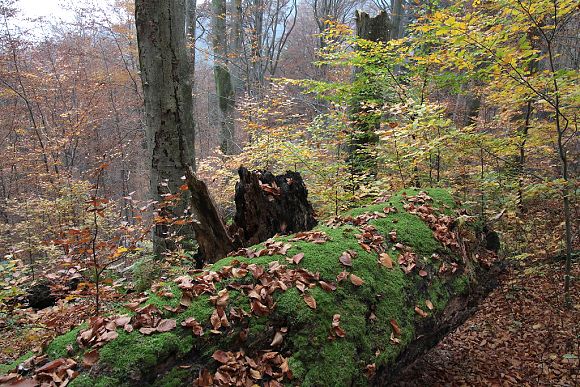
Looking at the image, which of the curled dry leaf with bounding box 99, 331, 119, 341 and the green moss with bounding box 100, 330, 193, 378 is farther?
the curled dry leaf with bounding box 99, 331, 119, 341

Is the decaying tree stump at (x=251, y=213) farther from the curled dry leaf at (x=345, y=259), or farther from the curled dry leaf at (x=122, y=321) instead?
the curled dry leaf at (x=122, y=321)

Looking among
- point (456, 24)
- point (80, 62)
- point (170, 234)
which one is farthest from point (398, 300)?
point (80, 62)

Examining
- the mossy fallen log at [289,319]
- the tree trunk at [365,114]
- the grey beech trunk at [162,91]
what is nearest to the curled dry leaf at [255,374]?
the mossy fallen log at [289,319]

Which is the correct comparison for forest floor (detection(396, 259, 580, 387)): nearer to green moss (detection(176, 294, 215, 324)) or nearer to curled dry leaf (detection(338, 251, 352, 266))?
curled dry leaf (detection(338, 251, 352, 266))

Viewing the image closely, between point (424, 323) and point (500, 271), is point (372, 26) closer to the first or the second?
point (500, 271)

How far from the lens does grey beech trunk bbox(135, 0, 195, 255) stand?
4.73 meters

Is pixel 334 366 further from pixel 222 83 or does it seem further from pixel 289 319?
pixel 222 83

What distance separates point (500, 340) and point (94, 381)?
505cm

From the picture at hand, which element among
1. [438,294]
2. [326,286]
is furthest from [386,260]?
[326,286]

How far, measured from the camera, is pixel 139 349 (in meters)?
1.84

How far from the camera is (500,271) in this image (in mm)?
4371

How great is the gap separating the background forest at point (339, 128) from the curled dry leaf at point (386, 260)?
139 centimetres

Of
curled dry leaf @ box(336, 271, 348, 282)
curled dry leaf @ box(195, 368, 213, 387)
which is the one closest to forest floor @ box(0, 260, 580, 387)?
curled dry leaf @ box(336, 271, 348, 282)

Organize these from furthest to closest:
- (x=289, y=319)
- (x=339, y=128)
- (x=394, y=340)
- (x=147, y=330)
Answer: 1. (x=339, y=128)
2. (x=394, y=340)
3. (x=289, y=319)
4. (x=147, y=330)
